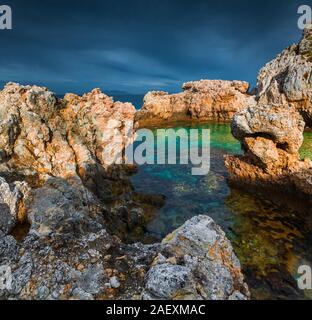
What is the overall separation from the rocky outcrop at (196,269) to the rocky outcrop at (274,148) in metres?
15.3

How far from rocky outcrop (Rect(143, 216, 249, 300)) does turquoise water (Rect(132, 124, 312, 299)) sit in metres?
4.98

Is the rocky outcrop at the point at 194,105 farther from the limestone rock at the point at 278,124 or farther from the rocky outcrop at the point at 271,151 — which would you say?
the limestone rock at the point at 278,124

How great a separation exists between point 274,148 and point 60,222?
20.2 m

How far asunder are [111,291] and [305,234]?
50.7ft

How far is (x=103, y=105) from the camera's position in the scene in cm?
2747

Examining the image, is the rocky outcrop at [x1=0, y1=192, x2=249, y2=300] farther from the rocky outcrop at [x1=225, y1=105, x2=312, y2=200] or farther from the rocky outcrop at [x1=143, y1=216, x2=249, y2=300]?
the rocky outcrop at [x1=225, y1=105, x2=312, y2=200]

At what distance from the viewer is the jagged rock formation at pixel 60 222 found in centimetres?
832

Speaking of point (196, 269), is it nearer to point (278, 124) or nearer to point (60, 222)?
point (60, 222)

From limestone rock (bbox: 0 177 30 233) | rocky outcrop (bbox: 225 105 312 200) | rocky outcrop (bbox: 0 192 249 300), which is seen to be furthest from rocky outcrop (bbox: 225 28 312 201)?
limestone rock (bbox: 0 177 30 233)

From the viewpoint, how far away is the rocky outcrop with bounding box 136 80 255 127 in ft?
250

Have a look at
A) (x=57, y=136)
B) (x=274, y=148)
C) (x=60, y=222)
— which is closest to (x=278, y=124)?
(x=274, y=148)

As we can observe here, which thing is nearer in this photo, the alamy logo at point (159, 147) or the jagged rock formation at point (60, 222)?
the jagged rock formation at point (60, 222)

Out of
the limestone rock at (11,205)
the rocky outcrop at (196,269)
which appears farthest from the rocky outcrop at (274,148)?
the limestone rock at (11,205)

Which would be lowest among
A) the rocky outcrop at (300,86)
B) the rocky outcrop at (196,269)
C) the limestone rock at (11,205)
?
the rocky outcrop at (196,269)
